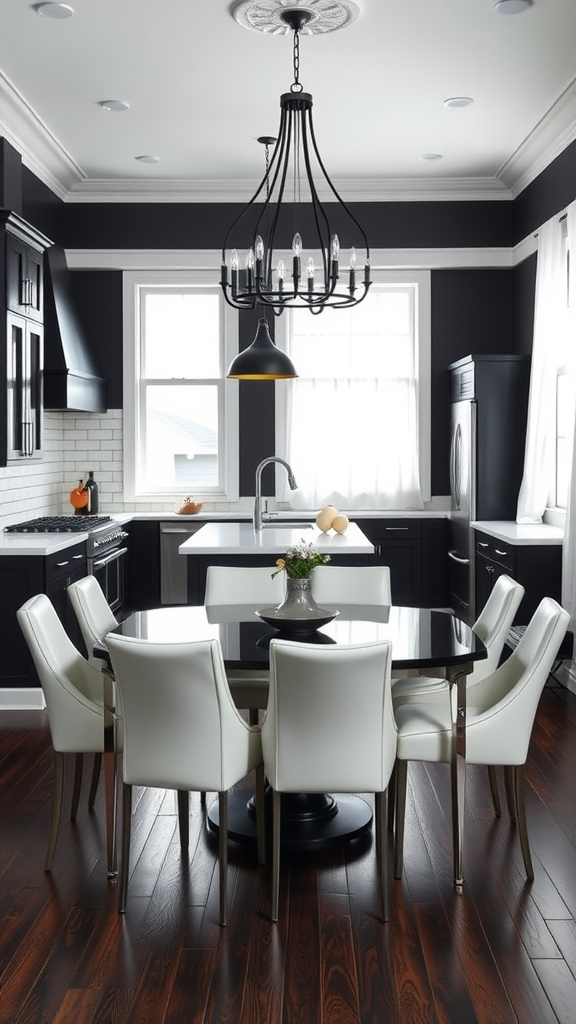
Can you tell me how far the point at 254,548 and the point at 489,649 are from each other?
1788mm

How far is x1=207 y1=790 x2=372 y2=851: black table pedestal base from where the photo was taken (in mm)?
3535

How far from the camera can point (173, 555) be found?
7.86 m

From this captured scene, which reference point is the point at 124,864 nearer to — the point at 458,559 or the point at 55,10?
the point at 55,10

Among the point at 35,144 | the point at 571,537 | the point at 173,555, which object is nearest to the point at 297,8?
the point at 35,144

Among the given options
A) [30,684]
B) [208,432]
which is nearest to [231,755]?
[30,684]

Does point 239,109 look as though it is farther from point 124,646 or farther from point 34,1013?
point 34,1013

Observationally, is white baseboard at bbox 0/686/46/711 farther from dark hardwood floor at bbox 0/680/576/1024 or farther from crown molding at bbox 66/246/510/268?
crown molding at bbox 66/246/510/268

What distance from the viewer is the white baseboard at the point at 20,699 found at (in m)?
5.57

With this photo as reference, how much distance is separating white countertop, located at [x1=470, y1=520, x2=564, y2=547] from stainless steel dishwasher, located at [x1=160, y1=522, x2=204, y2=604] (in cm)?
220

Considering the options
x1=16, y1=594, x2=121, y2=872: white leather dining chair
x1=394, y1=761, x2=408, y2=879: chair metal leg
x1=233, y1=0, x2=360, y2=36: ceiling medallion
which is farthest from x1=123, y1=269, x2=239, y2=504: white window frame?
x1=394, y1=761, x2=408, y2=879: chair metal leg

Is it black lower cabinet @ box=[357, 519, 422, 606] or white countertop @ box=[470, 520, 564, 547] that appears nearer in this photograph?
white countertop @ box=[470, 520, 564, 547]

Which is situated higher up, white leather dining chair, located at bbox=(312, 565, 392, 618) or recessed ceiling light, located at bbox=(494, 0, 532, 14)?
recessed ceiling light, located at bbox=(494, 0, 532, 14)

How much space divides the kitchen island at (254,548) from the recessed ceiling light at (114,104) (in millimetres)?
2565

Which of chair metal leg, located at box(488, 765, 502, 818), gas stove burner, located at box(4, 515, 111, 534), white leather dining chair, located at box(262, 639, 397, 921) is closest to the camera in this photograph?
white leather dining chair, located at box(262, 639, 397, 921)
